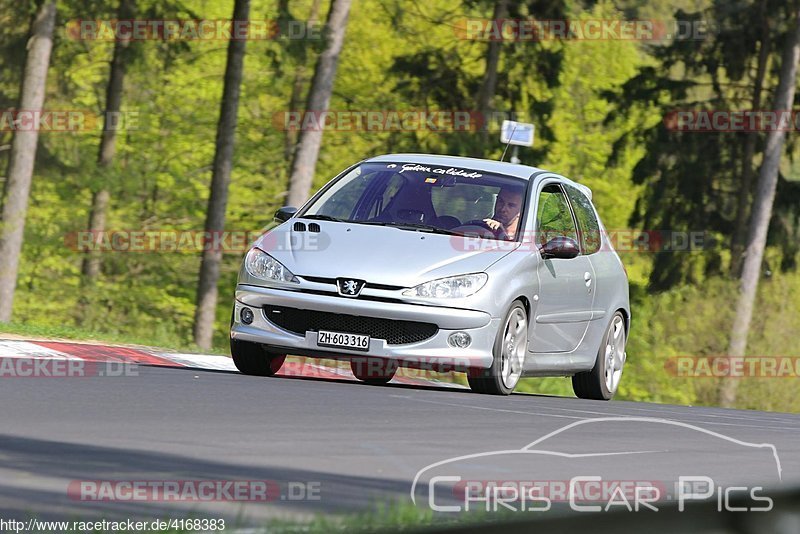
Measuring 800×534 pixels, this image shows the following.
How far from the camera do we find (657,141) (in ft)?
131

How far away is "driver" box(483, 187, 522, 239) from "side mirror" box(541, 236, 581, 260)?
290mm

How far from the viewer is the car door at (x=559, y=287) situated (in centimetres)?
1334

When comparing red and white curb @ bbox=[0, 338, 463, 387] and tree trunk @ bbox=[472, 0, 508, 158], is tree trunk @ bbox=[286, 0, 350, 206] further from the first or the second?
red and white curb @ bbox=[0, 338, 463, 387]

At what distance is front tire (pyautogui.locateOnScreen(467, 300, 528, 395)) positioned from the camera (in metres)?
12.6

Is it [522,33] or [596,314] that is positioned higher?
[522,33]

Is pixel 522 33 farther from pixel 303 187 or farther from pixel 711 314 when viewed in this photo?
pixel 303 187

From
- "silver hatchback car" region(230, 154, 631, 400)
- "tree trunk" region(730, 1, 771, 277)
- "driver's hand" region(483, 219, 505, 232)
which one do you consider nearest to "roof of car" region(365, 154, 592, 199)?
"silver hatchback car" region(230, 154, 631, 400)

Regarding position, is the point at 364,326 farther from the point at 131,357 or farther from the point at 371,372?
the point at 131,357

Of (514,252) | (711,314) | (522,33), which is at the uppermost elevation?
(522,33)

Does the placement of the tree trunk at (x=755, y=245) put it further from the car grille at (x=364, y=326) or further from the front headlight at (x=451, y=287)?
the car grille at (x=364, y=326)

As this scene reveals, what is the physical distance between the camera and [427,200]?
44.1 feet

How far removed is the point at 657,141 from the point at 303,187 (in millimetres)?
13473

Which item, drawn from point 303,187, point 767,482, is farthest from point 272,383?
point 303,187

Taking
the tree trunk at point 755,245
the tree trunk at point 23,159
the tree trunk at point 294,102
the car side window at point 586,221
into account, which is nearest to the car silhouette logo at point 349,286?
the car side window at point 586,221
